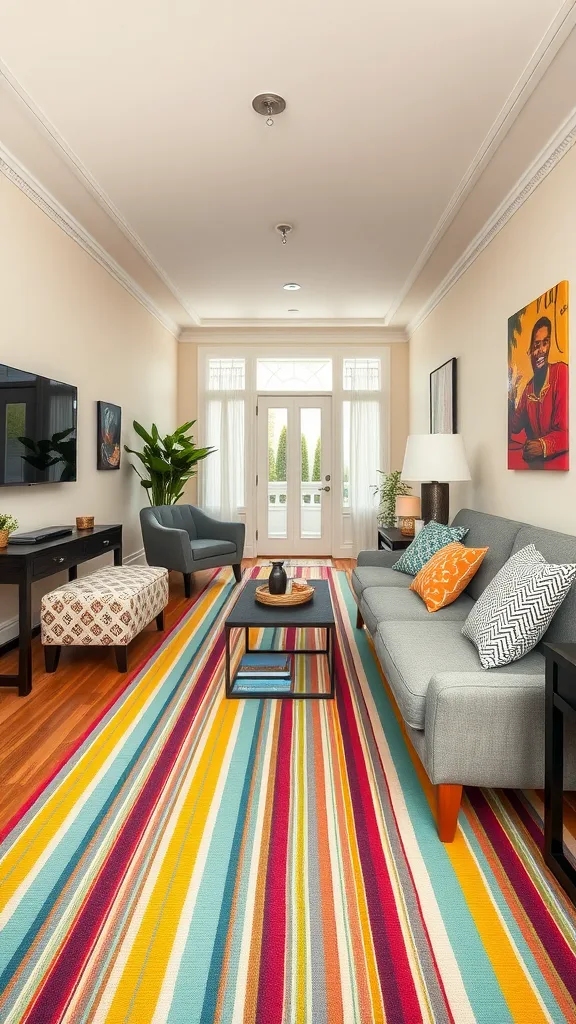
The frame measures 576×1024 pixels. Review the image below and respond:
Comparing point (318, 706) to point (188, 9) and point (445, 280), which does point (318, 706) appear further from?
point (445, 280)

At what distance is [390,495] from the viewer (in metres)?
6.49

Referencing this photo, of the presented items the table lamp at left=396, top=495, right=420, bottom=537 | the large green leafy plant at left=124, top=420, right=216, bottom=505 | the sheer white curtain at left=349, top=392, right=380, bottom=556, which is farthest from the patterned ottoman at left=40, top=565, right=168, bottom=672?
the sheer white curtain at left=349, top=392, right=380, bottom=556

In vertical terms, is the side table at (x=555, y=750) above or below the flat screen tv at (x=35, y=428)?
below

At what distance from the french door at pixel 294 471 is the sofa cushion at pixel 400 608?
372 cm

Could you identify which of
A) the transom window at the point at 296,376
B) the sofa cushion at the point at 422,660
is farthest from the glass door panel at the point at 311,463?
the sofa cushion at the point at 422,660

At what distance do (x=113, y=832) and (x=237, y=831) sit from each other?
0.37 metres

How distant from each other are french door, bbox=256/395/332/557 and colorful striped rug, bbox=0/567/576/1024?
4691 millimetres

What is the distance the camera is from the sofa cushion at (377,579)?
3.45 m

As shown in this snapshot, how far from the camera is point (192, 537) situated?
18.2 feet

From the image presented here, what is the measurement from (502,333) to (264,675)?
2.56 metres

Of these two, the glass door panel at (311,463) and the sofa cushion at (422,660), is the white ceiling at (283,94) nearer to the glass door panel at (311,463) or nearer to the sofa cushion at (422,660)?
the sofa cushion at (422,660)

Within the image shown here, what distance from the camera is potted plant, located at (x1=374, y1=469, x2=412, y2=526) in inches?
256

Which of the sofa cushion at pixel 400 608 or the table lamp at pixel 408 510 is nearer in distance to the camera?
the sofa cushion at pixel 400 608

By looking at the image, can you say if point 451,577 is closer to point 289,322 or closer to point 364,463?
point 364,463
